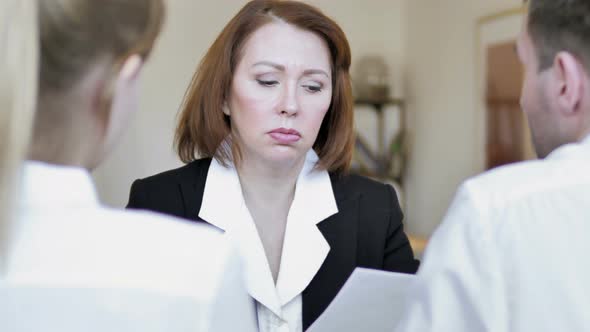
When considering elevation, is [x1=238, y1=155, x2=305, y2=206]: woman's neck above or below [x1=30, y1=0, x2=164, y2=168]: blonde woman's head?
below

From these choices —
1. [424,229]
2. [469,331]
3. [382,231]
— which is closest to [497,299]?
[469,331]

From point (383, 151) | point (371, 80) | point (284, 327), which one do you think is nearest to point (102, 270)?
point (284, 327)

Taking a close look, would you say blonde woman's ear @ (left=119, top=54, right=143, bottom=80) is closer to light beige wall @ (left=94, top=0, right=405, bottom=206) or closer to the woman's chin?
the woman's chin

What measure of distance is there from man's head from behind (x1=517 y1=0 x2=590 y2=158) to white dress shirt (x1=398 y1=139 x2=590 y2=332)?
0.05 meters

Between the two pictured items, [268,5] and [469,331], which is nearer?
[469,331]

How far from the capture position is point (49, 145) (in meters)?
0.74

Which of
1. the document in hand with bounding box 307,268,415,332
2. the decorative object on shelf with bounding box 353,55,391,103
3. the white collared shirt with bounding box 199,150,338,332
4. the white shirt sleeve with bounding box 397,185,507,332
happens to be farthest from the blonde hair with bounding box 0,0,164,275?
the decorative object on shelf with bounding box 353,55,391,103

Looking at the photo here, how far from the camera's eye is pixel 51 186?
2.37 feet

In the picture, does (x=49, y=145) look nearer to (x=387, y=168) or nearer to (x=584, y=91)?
(x=584, y=91)

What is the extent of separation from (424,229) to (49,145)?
4.06m

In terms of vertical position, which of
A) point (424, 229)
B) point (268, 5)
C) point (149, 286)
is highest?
point (268, 5)

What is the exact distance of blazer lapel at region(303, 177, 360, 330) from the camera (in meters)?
1.51

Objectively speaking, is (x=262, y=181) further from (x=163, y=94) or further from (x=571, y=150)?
(x=163, y=94)

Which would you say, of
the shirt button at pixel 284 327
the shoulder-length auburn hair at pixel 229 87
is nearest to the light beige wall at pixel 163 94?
the shoulder-length auburn hair at pixel 229 87
